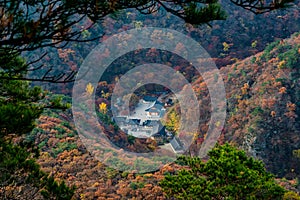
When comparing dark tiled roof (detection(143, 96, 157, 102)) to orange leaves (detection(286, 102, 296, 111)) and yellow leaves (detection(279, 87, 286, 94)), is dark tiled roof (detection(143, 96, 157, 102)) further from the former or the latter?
orange leaves (detection(286, 102, 296, 111))

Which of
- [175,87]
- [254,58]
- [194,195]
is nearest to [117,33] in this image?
[175,87]

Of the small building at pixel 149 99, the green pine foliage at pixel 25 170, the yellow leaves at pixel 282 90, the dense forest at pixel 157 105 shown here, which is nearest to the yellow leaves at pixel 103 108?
the dense forest at pixel 157 105


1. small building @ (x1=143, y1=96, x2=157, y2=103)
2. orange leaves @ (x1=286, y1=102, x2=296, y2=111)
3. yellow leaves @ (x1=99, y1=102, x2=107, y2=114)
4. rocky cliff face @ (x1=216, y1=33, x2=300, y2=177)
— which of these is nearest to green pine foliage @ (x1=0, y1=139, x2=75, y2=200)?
rocky cliff face @ (x1=216, y1=33, x2=300, y2=177)

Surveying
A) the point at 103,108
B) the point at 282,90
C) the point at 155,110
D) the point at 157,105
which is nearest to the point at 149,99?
the point at 157,105

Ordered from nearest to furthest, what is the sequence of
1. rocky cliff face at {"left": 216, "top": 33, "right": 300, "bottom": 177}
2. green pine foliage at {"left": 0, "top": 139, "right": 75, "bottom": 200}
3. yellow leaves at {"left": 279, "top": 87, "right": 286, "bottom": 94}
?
green pine foliage at {"left": 0, "top": 139, "right": 75, "bottom": 200}, rocky cliff face at {"left": 216, "top": 33, "right": 300, "bottom": 177}, yellow leaves at {"left": 279, "top": 87, "right": 286, "bottom": 94}

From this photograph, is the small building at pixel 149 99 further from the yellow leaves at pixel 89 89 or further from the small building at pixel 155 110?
the yellow leaves at pixel 89 89

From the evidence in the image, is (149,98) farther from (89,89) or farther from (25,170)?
(25,170)

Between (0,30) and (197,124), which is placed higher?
(0,30)

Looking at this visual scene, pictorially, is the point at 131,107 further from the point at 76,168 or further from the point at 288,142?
the point at 76,168

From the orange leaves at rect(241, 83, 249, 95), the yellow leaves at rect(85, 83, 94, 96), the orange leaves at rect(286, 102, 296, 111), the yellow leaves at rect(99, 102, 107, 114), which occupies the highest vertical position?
the orange leaves at rect(241, 83, 249, 95)
